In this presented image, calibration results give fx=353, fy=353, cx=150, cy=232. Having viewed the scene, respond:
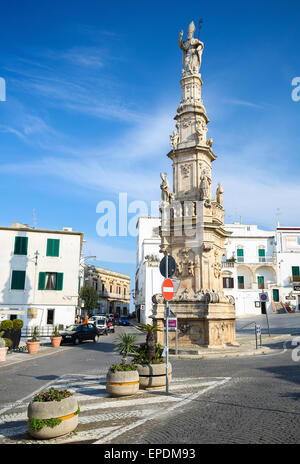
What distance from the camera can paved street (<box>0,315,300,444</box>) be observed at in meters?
5.25

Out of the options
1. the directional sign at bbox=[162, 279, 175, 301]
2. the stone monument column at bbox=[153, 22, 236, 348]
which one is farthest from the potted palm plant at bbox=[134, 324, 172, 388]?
the stone monument column at bbox=[153, 22, 236, 348]

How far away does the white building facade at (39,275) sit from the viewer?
2902 cm

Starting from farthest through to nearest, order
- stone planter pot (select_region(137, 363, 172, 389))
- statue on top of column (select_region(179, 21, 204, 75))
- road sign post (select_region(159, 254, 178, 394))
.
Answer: statue on top of column (select_region(179, 21, 204, 75)) < stone planter pot (select_region(137, 363, 172, 389)) < road sign post (select_region(159, 254, 178, 394))

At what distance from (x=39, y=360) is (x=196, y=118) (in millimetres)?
14065

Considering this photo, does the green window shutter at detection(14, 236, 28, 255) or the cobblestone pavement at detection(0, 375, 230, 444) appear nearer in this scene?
the cobblestone pavement at detection(0, 375, 230, 444)

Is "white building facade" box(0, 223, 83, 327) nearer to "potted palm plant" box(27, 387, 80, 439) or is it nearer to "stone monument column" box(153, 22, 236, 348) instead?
"stone monument column" box(153, 22, 236, 348)

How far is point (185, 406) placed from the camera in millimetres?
6828

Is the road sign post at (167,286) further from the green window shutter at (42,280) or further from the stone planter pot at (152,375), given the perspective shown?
the green window shutter at (42,280)

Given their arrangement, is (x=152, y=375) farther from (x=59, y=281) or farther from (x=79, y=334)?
(x=59, y=281)

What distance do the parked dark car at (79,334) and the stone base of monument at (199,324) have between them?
8.63 meters

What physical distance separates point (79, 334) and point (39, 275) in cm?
891

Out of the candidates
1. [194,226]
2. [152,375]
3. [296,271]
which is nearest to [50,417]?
[152,375]

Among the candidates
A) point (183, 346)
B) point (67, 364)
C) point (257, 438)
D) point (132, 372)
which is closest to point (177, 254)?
point (183, 346)

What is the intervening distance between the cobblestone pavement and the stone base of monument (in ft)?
17.6
